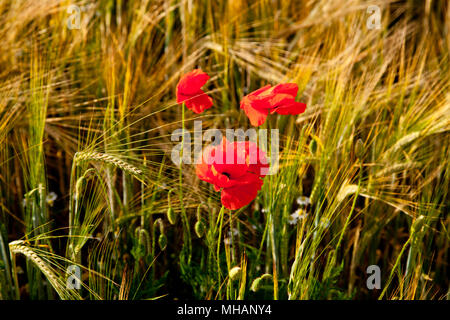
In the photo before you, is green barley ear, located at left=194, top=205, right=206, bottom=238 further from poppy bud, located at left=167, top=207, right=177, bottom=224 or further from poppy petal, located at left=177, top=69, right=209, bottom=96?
poppy petal, located at left=177, top=69, right=209, bottom=96

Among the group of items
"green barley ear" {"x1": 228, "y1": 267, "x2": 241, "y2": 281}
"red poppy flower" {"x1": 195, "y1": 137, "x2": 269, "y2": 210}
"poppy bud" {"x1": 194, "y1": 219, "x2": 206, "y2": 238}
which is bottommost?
"green barley ear" {"x1": 228, "y1": 267, "x2": 241, "y2": 281}

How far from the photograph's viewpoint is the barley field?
86cm

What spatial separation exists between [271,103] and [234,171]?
0.39 feet

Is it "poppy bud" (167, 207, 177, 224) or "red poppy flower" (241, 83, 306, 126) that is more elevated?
"red poppy flower" (241, 83, 306, 126)

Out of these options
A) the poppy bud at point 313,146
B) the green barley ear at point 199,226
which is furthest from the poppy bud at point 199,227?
the poppy bud at point 313,146

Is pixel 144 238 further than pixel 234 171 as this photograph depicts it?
Yes

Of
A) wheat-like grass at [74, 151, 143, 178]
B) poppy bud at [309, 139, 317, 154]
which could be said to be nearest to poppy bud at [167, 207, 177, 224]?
wheat-like grass at [74, 151, 143, 178]

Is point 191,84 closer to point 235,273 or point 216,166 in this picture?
point 216,166

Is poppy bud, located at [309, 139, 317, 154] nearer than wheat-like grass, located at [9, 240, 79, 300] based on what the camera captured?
No

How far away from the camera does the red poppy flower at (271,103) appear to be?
781 mm

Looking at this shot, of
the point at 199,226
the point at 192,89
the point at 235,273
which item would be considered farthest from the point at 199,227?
the point at 192,89

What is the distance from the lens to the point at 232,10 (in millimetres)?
1289

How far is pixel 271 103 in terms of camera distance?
0.78 meters

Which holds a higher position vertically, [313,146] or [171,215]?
[313,146]
